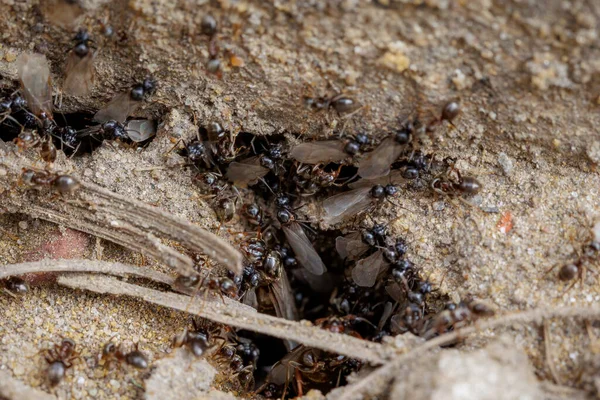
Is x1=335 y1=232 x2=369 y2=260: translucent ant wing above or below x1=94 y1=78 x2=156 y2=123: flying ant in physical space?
below

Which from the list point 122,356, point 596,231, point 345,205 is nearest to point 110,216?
point 122,356

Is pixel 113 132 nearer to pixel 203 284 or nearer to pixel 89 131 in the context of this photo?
pixel 89 131

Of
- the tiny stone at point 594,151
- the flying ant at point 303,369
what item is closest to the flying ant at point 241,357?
the flying ant at point 303,369

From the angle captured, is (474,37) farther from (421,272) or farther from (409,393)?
(409,393)

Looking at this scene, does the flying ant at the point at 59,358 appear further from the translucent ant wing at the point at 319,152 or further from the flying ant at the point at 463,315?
the flying ant at the point at 463,315

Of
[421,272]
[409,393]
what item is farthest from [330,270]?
[409,393]

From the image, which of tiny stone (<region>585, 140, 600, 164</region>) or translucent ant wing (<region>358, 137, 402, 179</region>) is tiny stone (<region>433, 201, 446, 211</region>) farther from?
tiny stone (<region>585, 140, 600, 164</region>)

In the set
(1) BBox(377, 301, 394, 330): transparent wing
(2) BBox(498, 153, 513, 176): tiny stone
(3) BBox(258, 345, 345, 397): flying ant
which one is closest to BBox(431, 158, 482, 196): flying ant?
(2) BBox(498, 153, 513, 176): tiny stone
